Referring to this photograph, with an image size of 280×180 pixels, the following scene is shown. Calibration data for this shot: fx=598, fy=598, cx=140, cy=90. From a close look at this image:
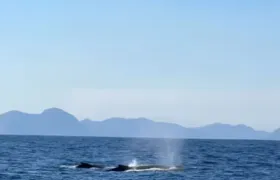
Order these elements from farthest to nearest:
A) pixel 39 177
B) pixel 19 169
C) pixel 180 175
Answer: pixel 19 169
pixel 180 175
pixel 39 177

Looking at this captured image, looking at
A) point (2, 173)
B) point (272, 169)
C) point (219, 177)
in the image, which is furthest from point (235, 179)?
point (2, 173)

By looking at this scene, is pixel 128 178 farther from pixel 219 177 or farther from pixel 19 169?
pixel 19 169

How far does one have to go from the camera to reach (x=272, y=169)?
95062mm

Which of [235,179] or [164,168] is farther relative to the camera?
[164,168]

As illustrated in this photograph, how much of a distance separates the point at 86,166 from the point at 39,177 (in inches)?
578

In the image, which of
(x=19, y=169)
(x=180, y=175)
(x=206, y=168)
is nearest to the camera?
(x=180, y=175)

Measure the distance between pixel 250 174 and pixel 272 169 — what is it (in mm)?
12582

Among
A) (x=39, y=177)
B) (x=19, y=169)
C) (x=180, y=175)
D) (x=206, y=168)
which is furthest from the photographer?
(x=206, y=168)

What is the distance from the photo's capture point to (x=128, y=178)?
7175cm

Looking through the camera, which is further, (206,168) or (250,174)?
(206,168)

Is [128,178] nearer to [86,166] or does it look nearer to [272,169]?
[86,166]

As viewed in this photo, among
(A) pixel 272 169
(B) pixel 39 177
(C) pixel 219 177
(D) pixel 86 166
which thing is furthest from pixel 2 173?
(A) pixel 272 169

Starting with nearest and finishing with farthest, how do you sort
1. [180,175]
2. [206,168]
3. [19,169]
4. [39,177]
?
1. [39,177]
2. [180,175]
3. [19,169]
4. [206,168]

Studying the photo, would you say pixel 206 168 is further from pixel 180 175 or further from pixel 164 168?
pixel 180 175
